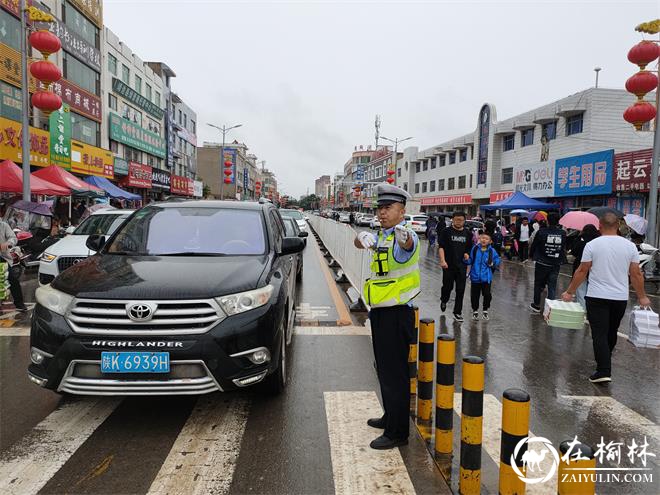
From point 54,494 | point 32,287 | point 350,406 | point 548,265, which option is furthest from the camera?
point 32,287

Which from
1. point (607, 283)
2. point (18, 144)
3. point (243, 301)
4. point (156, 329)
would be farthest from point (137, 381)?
point (18, 144)

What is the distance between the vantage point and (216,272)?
3.86 metres

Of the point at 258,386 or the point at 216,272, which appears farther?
the point at 258,386

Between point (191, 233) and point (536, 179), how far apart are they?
27734mm

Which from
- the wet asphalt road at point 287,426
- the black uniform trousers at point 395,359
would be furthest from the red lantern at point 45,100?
the black uniform trousers at point 395,359

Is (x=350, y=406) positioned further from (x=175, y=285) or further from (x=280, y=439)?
(x=175, y=285)

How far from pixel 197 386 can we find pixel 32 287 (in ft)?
27.2

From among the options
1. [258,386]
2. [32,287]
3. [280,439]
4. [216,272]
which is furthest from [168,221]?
[32,287]

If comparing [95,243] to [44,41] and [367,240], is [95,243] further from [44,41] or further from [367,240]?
[44,41]

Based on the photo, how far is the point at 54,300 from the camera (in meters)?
3.61

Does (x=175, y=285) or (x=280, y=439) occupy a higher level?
(x=175, y=285)

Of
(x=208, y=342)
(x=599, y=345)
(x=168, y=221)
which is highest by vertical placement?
(x=168, y=221)

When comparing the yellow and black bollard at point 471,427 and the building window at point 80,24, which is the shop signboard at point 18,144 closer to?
the building window at point 80,24

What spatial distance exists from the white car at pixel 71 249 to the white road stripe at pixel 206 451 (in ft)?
15.5
